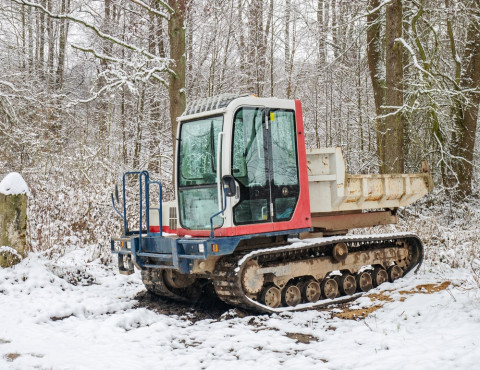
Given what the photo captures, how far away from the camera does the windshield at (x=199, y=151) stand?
6977 millimetres

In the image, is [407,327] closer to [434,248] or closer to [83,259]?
[434,248]

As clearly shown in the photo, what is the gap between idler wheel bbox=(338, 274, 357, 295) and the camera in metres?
8.01

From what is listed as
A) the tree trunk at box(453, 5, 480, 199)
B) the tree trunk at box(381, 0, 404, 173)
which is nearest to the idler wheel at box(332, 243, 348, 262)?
the tree trunk at box(381, 0, 404, 173)

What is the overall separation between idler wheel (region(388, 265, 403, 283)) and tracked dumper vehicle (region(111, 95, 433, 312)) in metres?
0.62

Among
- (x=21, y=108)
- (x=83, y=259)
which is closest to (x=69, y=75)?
(x=21, y=108)

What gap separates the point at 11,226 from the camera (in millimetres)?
7965

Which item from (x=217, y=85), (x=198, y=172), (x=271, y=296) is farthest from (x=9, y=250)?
(x=217, y=85)

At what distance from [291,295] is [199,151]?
7.78ft

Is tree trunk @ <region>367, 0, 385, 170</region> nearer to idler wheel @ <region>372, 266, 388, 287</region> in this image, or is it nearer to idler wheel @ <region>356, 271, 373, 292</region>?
idler wheel @ <region>372, 266, 388, 287</region>

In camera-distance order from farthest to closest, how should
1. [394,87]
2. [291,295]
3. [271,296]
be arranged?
[394,87]
[291,295]
[271,296]

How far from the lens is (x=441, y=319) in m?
5.77

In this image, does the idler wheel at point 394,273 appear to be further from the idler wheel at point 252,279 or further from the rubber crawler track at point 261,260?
the idler wheel at point 252,279

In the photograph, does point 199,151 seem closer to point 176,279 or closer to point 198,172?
point 198,172

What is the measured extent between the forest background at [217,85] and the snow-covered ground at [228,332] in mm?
2374
